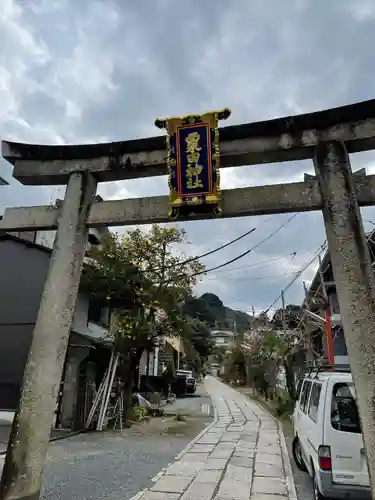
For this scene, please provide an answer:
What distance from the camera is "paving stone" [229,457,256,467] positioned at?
8580mm

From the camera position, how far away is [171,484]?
6.99 metres

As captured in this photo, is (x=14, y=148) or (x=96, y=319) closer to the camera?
(x=14, y=148)

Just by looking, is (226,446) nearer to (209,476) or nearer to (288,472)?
(288,472)

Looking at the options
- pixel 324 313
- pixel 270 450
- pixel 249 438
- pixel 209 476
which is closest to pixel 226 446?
pixel 270 450

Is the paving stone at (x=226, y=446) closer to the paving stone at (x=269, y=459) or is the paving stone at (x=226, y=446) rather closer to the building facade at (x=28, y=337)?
the paving stone at (x=269, y=459)

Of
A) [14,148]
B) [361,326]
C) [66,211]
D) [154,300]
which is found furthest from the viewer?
[154,300]

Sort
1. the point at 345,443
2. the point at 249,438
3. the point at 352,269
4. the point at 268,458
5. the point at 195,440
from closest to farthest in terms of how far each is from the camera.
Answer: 1. the point at 352,269
2. the point at 345,443
3. the point at 268,458
4. the point at 195,440
5. the point at 249,438

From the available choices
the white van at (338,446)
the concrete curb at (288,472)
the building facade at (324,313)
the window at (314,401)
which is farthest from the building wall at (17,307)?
the building facade at (324,313)

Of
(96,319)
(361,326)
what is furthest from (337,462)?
(96,319)

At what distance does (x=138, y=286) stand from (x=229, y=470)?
8338mm

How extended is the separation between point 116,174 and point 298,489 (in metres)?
6.31

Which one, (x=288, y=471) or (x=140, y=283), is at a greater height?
(x=140, y=283)

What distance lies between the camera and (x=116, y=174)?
625 cm

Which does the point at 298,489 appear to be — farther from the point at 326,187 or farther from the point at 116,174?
the point at 116,174
